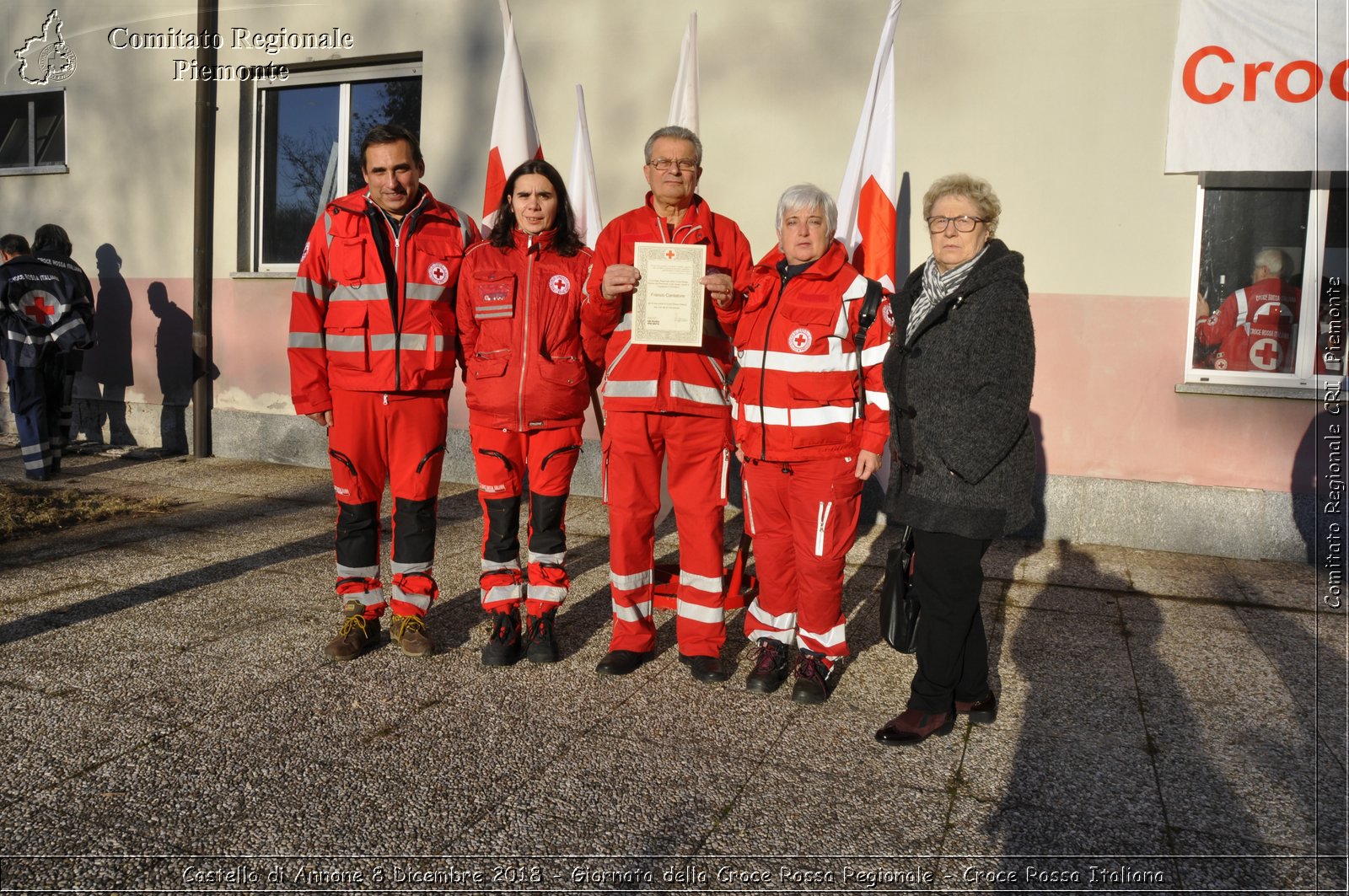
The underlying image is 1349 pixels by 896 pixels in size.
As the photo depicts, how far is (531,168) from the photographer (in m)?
3.84

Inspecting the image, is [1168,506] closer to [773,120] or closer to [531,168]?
[773,120]

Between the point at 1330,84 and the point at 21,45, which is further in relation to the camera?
the point at 21,45

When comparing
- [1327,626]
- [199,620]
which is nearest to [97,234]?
[199,620]

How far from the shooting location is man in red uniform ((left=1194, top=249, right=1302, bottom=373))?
19.8ft

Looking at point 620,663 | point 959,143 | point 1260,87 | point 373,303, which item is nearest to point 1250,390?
point 1260,87

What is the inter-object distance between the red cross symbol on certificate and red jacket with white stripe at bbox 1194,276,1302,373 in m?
8.44

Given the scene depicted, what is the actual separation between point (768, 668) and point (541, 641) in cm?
92

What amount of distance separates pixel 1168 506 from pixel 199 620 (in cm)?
554

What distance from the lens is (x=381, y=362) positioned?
12.6 ft

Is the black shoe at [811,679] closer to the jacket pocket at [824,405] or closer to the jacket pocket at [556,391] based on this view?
the jacket pocket at [824,405]

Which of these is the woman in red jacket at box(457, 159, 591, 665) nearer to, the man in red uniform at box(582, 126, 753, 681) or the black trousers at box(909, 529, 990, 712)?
the man in red uniform at box(582, 126, 753, 681)

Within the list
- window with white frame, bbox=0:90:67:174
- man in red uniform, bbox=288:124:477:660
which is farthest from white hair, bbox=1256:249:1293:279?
window with white frame, bbox=0:90:67:174

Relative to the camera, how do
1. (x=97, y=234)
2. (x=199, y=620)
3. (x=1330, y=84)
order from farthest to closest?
(x=97, y=234)
(x=1330, y=84)
(x=199, y=620)

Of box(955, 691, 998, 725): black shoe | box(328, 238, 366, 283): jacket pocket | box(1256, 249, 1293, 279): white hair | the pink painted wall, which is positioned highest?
box(1256, 249, 1293, 279): white hair
